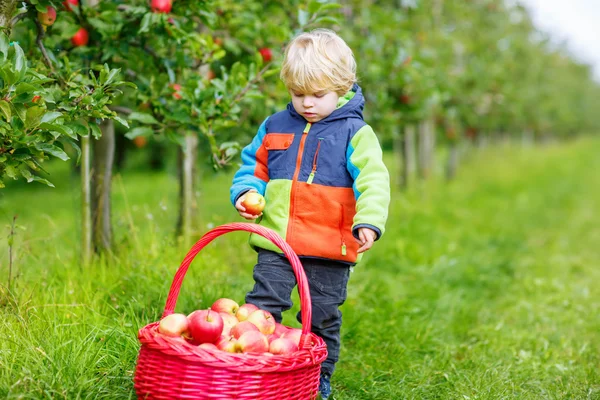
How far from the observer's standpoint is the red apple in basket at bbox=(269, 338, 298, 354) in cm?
243

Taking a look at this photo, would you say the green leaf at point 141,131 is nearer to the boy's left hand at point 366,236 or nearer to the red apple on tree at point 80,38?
the red apple on tree at point 80,38

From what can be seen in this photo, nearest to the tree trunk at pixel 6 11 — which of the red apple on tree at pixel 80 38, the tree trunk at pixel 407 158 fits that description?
the red apple on tree at pixel 80 38

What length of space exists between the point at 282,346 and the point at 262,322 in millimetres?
187

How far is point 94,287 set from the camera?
365cm

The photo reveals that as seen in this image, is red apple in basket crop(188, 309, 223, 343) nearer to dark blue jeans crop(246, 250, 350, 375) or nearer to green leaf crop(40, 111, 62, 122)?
dark blue jeans crop(246, 250, 350, 375)

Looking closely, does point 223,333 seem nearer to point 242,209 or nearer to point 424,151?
point 242,209

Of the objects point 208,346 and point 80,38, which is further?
point 80,38

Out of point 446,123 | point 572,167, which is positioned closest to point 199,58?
point 446,123

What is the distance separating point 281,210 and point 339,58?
695 millimetres

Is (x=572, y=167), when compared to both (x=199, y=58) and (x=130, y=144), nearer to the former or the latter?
(x=130, y=144)

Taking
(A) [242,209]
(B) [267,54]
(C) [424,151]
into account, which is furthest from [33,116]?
(C) [424,151]

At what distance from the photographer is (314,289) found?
3.02m

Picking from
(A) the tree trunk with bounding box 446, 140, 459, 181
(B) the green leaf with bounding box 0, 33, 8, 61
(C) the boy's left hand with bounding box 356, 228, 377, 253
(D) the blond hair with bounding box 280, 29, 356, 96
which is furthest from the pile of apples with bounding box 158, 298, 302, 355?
(A) the tree trunk with bounding box 446, 140, 459, 181

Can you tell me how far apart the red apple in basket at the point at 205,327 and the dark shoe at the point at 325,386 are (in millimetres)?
794
